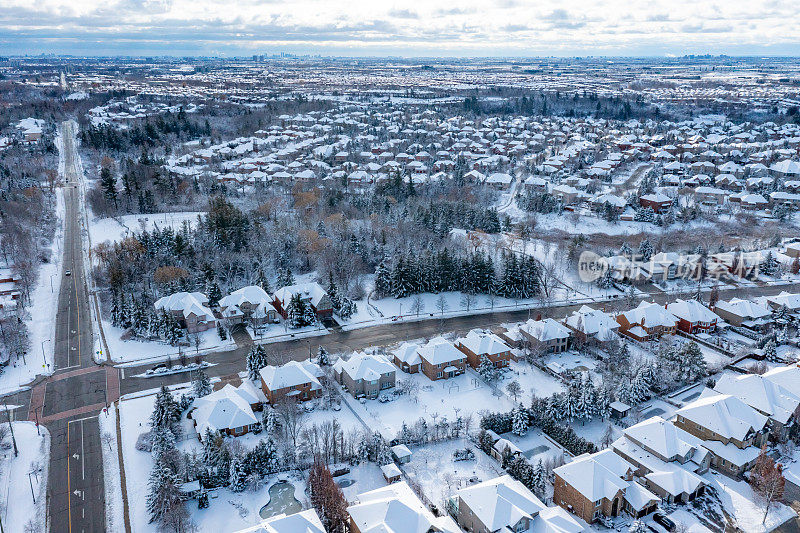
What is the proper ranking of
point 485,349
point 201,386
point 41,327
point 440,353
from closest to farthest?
point 201,386 < point 440,353 < point 485,349 < point 41,327

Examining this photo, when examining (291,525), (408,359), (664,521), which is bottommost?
(664,521)

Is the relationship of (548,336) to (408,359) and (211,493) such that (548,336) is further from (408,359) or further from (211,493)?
(211,493)

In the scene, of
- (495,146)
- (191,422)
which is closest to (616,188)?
(495,146)

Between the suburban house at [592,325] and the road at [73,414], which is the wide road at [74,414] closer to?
the road at [73,414]

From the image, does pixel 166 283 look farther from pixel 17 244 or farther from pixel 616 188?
pixel 616 188

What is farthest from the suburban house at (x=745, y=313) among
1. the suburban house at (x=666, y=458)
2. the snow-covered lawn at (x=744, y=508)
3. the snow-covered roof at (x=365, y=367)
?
the snow-covered roof at (x=365, y=367)

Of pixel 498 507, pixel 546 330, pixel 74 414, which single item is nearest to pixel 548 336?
pixel 546 330
